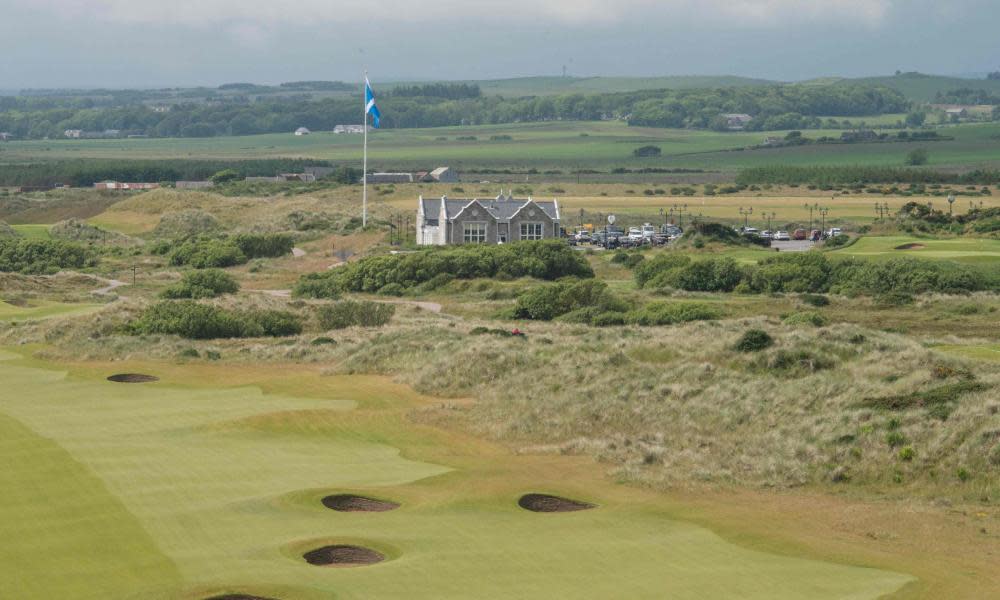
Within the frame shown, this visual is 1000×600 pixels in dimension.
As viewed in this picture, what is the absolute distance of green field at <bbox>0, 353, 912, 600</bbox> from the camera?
2483cm

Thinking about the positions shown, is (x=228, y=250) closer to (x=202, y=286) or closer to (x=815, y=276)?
(x=202, y=286)

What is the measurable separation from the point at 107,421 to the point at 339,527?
556 inches

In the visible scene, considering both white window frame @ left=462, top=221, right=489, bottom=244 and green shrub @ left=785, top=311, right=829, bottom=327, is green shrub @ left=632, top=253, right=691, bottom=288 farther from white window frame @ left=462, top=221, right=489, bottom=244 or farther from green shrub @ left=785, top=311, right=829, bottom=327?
green shrub @ left=785, top=311, right=829, bottom=327

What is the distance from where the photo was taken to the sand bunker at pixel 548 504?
32.3m

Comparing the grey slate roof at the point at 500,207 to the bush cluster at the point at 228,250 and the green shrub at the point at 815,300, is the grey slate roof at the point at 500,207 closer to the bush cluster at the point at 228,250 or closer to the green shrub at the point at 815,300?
the bush cluster at the point at 228,250

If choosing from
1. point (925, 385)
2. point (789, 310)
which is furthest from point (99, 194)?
point (925, 385)

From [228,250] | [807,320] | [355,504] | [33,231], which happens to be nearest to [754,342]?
[807,320]

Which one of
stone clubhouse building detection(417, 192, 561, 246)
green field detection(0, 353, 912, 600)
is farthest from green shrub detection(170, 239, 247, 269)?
green field detection(0, 353, 912, 600)

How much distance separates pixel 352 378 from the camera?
50.8m

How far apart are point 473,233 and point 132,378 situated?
203 ft

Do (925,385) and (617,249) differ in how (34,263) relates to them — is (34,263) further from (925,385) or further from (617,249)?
(925,385)

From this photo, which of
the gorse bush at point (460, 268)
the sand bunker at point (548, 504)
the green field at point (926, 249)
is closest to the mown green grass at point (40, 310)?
the gorse bush at point (460, 268)

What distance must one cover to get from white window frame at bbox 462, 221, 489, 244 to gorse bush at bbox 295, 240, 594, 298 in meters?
13.0

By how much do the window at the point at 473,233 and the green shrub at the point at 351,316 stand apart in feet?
129
